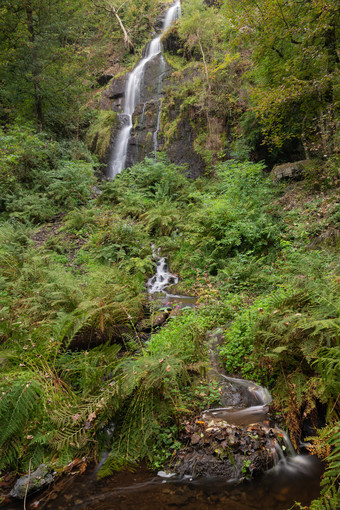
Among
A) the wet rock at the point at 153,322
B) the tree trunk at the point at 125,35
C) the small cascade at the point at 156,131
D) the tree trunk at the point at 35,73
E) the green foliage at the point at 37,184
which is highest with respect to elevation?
the tree trunk at the point at 125,35

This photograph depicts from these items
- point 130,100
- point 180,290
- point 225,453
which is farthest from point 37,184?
point 225,453

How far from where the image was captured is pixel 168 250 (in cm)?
902

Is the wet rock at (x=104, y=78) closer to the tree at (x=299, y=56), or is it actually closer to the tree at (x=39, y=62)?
the tree at (x=39, y=62)

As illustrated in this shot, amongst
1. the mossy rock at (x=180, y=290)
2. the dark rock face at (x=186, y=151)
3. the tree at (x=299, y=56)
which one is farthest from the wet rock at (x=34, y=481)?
the dark rock face at (x=186, y=151)

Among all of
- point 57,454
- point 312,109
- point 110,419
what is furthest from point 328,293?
point 312,109

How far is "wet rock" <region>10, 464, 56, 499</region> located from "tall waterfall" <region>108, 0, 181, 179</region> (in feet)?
47.9

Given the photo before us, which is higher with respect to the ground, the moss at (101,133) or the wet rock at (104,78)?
the wet rock at (104,78)

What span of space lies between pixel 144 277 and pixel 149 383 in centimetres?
475

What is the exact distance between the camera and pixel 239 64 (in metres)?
12.1

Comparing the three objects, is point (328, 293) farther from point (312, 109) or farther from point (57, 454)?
point (312, 109)

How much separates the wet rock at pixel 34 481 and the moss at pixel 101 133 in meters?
15.9

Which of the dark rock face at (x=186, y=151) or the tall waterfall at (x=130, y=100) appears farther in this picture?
the tall waterfall at (x=130, y=100)

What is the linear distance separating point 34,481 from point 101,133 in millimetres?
17194

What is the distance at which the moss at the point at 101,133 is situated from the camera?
1631cm
